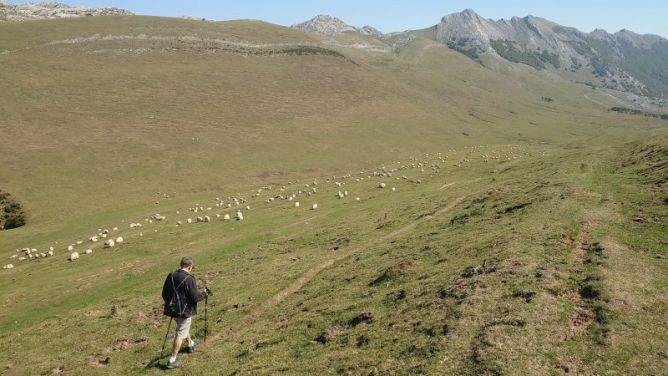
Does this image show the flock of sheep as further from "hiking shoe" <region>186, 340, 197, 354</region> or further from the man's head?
the man's head

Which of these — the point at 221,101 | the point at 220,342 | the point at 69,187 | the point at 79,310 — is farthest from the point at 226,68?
the point at 220,342

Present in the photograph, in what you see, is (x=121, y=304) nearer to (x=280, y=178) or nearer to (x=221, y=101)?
(x=280, y=178)

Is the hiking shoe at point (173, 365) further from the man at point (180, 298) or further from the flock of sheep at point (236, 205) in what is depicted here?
the flock of sheep at point (236, 205)

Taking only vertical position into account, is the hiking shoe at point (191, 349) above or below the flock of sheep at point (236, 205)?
above

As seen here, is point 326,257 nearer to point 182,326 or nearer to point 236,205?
point 182,326

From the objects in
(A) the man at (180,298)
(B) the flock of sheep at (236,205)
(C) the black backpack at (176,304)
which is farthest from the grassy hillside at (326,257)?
(C) the black backpack at (176,304)

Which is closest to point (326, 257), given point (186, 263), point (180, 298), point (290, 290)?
point (290, 290)

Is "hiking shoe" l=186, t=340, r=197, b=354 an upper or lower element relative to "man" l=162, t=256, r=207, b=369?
lower

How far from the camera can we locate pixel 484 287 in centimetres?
1952

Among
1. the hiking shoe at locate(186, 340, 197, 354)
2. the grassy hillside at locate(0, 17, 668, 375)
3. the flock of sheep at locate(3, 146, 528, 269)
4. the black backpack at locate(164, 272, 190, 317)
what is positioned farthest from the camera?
the flock of sheep at locate(3, 146, 528, 269)

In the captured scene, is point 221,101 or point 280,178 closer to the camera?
point 280,178

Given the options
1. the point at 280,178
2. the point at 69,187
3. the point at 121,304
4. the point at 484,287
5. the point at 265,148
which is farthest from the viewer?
the point at 265,148

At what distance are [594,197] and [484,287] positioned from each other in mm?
19582

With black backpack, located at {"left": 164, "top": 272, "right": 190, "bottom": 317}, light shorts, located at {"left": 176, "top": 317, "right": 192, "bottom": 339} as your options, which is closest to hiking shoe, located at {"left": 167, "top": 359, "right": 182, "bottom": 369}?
light shorts, located at {"left": 176, "top": 317, "right": 192, "bottom": 339}
